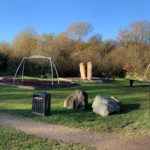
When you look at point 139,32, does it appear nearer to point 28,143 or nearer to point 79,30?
→ point 79,30

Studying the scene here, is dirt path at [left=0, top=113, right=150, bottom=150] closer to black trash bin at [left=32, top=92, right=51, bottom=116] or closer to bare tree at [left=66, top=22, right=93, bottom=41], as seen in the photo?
black trash bin at [left=32, top=92, right=51, bottom=116]

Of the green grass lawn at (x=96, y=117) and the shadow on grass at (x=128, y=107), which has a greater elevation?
the shadow on grass at (x=128, y=107)

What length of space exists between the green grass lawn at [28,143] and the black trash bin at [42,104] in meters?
2.58

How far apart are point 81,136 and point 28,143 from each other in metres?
1.33

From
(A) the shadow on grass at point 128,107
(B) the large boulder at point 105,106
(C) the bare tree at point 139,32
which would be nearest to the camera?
(B) the large boulder at point 105,106

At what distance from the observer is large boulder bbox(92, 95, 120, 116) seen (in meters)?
10.7

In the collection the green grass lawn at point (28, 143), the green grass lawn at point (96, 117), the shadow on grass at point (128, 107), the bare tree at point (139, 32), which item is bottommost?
the green grass lawn at point (28, 143)

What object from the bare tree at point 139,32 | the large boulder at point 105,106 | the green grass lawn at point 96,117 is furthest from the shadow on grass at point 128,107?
the bare tree at point 139,32

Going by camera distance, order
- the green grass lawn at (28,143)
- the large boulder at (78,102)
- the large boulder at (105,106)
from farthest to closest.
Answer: the large boulder at (78,102), the large boulder at (105,106), the green grass lawn at (28,143)

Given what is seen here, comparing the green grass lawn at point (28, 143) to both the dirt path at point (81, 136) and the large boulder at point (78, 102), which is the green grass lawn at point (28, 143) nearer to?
the dirt path at point (81, 136)

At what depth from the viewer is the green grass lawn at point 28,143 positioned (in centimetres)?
697

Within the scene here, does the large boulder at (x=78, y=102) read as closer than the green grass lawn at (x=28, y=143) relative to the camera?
No

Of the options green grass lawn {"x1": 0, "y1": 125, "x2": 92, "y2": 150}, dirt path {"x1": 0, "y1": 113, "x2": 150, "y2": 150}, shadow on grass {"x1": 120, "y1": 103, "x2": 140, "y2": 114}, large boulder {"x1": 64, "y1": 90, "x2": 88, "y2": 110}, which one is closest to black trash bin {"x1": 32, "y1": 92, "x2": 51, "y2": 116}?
dirt path {"x1": 0, "y1": 113, "x2": 150, "y2": 150}

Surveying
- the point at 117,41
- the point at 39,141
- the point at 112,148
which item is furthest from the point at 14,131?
the point at 117,41
